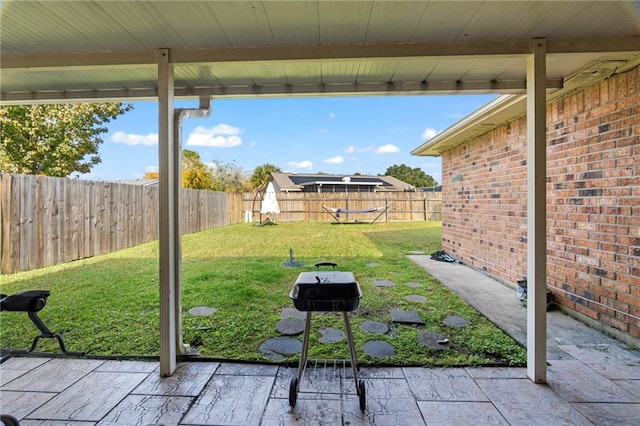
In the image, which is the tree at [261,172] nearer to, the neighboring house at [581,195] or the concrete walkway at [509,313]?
the concrete walkway at [509,313]

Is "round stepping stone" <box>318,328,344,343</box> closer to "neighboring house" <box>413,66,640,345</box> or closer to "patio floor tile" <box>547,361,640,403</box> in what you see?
"patio floor tile" <box>547,361,640,403</box>

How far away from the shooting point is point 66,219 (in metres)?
5.23

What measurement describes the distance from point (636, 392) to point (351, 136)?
26.7 meters

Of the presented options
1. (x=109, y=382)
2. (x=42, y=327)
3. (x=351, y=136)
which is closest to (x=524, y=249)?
(x=109, y=382)

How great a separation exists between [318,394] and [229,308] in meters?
1.78

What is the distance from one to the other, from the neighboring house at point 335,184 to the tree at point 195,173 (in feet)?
14.2

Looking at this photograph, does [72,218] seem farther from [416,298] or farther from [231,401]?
[416,298]

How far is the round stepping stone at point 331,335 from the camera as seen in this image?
2730 millimetres

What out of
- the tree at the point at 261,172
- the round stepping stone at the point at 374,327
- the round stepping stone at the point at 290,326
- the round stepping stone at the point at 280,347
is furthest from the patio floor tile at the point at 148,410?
the tree at the point at 261,172

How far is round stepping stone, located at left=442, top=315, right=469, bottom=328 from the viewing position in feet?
9.93

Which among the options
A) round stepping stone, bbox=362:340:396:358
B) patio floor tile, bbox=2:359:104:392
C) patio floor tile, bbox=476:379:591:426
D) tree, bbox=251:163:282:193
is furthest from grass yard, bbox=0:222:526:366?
tree, bbox=251:163:282:193

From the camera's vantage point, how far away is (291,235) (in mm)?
9359

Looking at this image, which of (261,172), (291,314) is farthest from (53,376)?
(261,172)

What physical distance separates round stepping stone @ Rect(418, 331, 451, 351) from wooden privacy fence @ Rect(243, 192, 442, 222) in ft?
37.9
